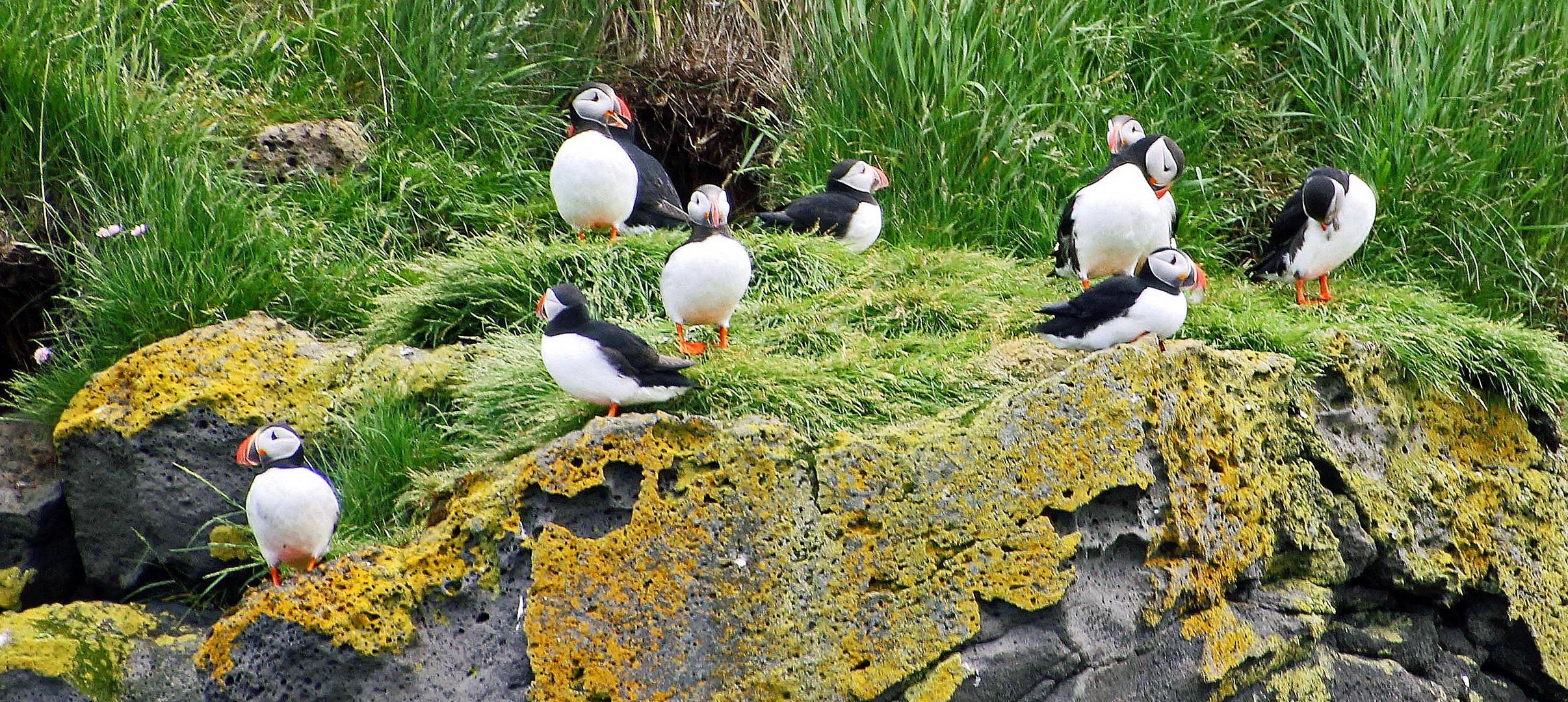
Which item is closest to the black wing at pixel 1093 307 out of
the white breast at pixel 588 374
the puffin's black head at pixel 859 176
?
the white breast at pixel 588 374

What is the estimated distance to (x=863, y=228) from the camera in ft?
19.1

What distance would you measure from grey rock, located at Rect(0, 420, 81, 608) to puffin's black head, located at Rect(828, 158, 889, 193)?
10.1 feet

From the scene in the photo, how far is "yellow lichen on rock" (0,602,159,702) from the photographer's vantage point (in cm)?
437

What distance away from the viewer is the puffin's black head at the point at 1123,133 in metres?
5.58

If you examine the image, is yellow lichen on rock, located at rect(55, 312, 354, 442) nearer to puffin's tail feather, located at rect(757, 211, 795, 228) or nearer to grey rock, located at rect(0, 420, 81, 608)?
grey rock, located at rect(0, 420, 81, 608)

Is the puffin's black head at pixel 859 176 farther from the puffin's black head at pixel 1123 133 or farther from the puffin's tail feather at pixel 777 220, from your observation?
the puffin's black head at pixel 1123 133

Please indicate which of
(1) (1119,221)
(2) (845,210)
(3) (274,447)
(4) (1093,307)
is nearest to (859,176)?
(2) (845,210)

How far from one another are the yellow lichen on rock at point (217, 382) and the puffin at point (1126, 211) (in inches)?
102

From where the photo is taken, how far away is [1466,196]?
6168 mm

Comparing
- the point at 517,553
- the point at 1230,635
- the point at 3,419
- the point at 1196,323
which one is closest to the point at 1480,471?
the point at 1196,323

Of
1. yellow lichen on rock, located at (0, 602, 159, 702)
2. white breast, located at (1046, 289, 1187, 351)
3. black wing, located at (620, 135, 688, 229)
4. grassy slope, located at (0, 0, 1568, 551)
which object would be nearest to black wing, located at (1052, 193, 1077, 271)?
grassy slope, located at (0, 0, 1568, 551)

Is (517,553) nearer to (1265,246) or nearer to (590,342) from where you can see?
(590,342)

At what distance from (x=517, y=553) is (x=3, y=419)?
8.83 ft

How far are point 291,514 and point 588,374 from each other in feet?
3.00
